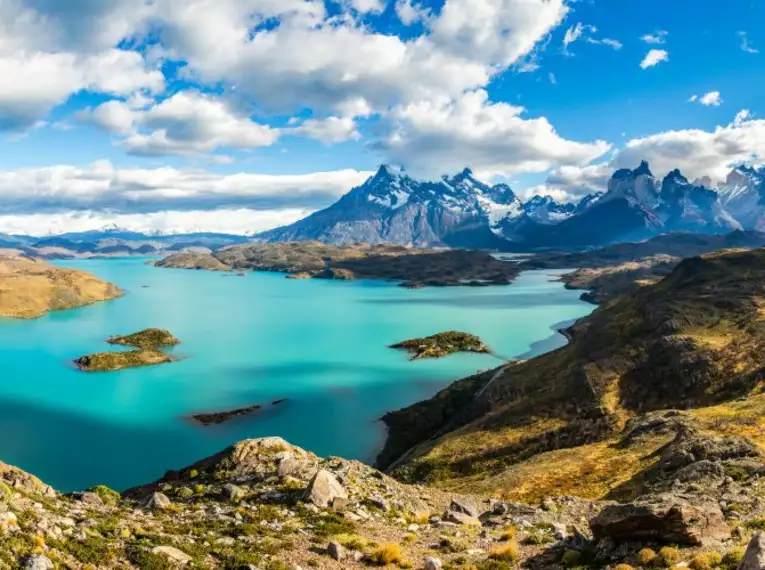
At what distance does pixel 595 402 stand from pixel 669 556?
69.3 metres

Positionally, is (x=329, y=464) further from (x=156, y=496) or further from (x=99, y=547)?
(x=99, y=547)

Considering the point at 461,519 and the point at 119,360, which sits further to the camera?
the point at 119,360

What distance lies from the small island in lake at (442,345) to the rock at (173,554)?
147 metres

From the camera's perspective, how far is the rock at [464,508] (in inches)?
1473

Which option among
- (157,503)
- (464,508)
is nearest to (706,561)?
(464,508)

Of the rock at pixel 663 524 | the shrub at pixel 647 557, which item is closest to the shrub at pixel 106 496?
the rock at pixel 663 524

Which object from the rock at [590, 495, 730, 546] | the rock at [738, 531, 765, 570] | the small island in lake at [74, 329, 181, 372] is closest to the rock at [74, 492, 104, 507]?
the rock at [590, 495, 730, 546]

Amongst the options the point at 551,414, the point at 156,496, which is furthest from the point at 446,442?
the point at 156,496

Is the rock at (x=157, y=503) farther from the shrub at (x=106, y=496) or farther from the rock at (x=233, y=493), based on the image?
the rock at (x=233, y=493)

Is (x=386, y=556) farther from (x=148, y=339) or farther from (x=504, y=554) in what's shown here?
(x=148, y=339)

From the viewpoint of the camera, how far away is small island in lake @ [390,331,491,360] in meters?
173

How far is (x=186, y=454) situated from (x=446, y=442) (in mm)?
41854

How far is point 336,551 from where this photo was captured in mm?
26312

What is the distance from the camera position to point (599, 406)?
86812mm
